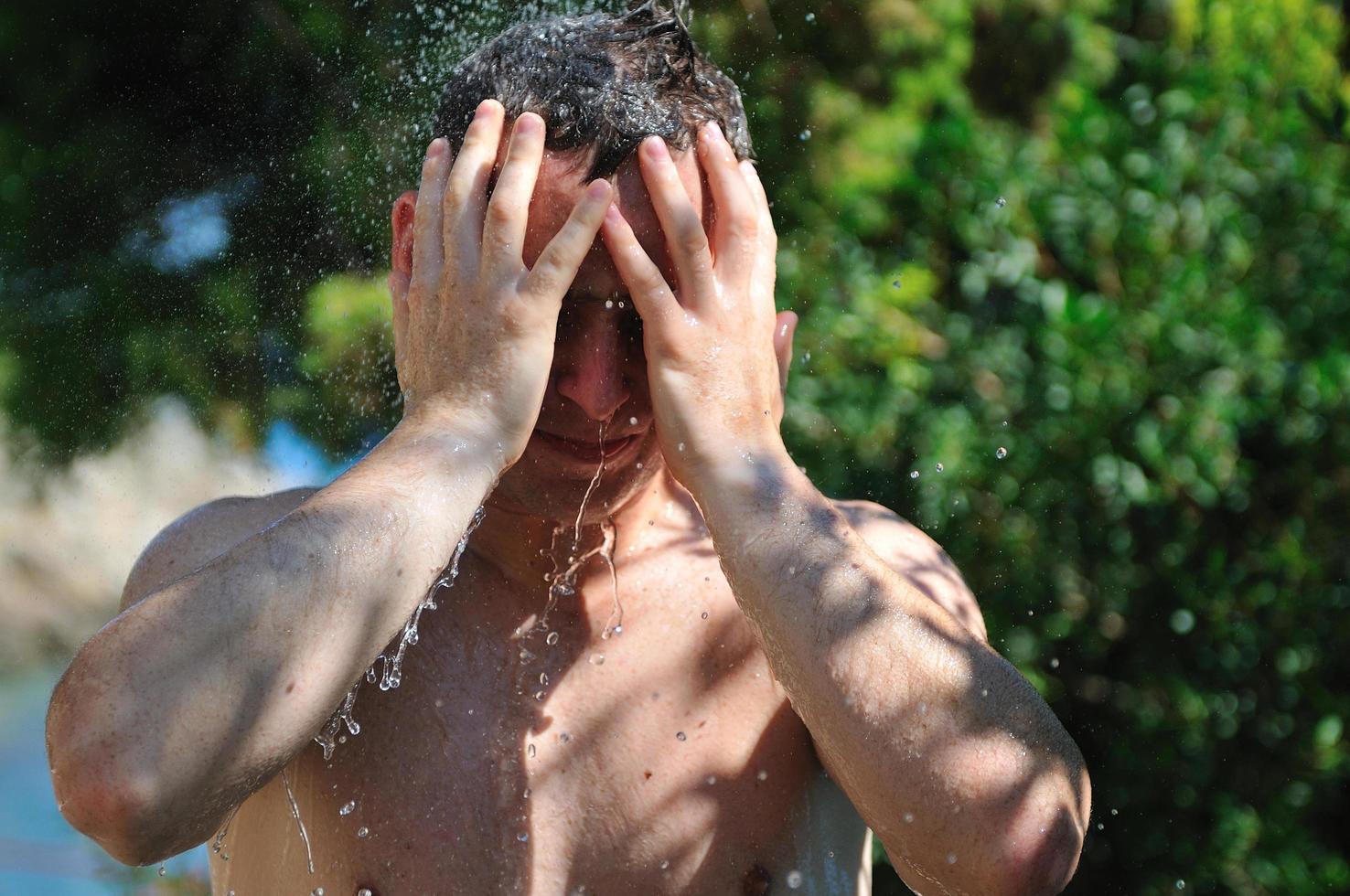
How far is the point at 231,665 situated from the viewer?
1399 millimetres

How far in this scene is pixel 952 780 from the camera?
156 cm

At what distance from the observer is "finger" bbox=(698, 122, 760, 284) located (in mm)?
1803


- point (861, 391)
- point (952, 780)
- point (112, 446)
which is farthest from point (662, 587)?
point (112, 446)

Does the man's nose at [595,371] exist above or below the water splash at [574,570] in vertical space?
above

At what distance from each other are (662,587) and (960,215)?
75.5 inches

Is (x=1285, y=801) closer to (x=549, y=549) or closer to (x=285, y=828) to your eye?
(x=549, y=549)

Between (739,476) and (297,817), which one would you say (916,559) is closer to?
(739,476)

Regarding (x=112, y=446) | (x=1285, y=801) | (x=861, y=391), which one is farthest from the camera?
(x=112, y=446)

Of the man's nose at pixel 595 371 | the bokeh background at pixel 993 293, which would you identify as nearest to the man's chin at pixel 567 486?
the man's nose at pixel 595 371

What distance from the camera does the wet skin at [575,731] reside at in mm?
1756

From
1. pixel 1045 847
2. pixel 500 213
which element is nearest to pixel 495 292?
pixel 500 213

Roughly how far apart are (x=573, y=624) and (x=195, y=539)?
0.56 meters

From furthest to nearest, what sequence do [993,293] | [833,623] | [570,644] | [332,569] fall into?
1. [993,293]
2. [570,644]
3. [833,623]
4. [332,569]

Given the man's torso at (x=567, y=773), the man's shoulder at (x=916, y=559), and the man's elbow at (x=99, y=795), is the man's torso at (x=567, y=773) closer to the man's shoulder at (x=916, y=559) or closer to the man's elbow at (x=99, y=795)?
the man's shoulder at (x=916, y=559)
